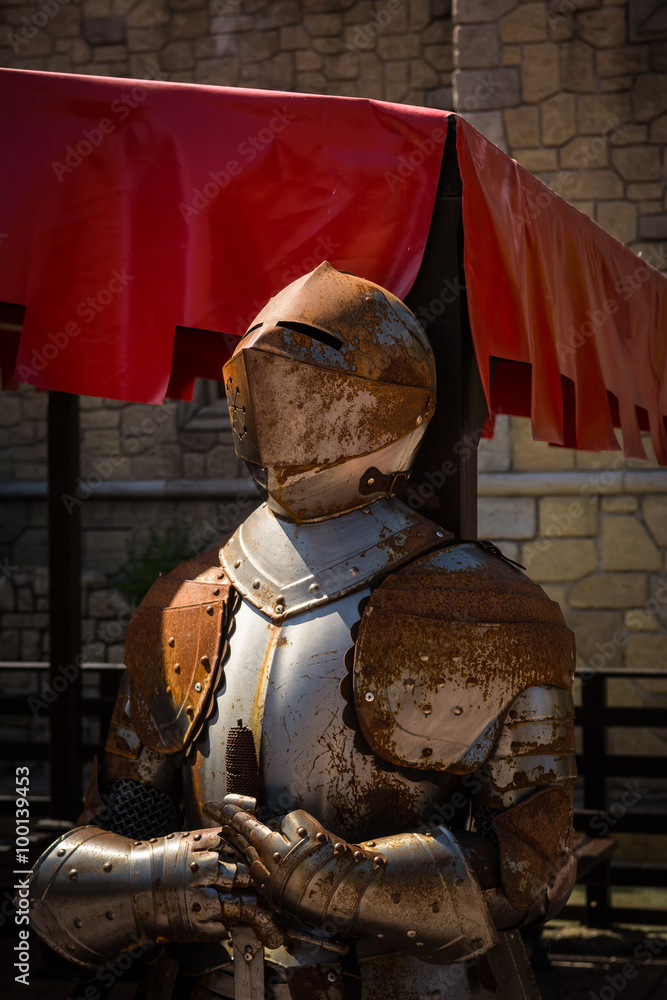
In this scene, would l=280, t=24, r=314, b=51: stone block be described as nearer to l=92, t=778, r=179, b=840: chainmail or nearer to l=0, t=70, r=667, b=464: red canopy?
l=0, t=70, r=667, b=464: red canopy

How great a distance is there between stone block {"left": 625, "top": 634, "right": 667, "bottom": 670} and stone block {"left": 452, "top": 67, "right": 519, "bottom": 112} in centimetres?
328

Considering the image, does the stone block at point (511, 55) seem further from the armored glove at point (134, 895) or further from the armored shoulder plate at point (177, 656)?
the armored glove at point (134, 895)

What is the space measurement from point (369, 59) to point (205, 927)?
651cm

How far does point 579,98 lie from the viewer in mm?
5656

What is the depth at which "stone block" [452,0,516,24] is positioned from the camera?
222 inches

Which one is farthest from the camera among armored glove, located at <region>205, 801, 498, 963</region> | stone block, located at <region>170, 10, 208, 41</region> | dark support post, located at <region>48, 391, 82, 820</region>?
stone block, located at <region>170, 10, 208, 41</region>

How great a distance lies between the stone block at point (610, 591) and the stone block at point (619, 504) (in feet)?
1.24

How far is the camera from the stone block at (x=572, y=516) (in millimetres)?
5684

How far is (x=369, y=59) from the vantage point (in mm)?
6734

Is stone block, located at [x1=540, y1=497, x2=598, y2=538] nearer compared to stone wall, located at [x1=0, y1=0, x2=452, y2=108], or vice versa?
stone block, located at [x1=540, y1=497, x2=598, y2=538]

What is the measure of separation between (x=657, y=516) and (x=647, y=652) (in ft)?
2.66

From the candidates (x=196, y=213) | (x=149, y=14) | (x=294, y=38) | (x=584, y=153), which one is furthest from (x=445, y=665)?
(x=149, y=14)

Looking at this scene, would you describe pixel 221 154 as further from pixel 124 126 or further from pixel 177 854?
pixel 177 854

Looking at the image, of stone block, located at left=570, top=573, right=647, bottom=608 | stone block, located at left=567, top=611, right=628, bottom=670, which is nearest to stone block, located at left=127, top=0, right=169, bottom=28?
stone block, located at left=570, top=573, right=647, bottom=608
